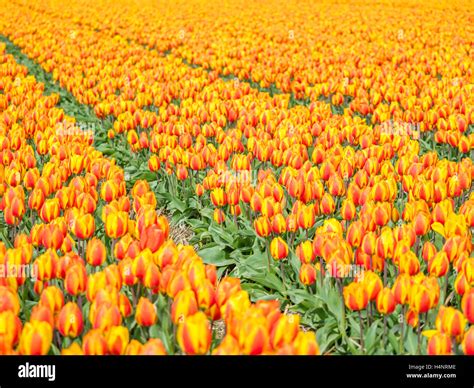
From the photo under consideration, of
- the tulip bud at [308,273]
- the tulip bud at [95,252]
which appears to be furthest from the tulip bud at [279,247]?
the tulip bud at [95,252]

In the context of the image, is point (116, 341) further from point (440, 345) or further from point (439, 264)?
point (439, 264)

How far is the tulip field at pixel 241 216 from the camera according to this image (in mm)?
2707

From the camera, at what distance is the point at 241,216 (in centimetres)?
516

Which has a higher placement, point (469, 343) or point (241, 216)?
point (241, 216)

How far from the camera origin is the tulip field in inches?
107

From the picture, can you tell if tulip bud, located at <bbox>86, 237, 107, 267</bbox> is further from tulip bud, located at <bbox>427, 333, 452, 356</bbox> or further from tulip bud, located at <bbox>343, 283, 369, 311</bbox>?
tulip bud, located at <bbox>427, 333, 452, 356</bbox>

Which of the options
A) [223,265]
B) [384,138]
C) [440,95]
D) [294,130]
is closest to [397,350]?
[223,265]

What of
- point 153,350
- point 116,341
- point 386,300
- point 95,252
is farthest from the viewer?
point 95,252

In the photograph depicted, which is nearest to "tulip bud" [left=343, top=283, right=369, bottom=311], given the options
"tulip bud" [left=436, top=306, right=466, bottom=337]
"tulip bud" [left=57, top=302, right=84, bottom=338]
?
"tulip bud" [left=436, top=306, right=466, bottom=337]

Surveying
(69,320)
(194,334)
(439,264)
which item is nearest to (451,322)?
(439,264)

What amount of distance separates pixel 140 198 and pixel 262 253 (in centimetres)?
118

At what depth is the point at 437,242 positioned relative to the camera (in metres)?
4.25

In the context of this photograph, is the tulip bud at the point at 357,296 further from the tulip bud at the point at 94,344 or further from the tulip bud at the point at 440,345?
the tulip bud at the point at 94,344

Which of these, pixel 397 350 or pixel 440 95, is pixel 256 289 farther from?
pixel 440 95
